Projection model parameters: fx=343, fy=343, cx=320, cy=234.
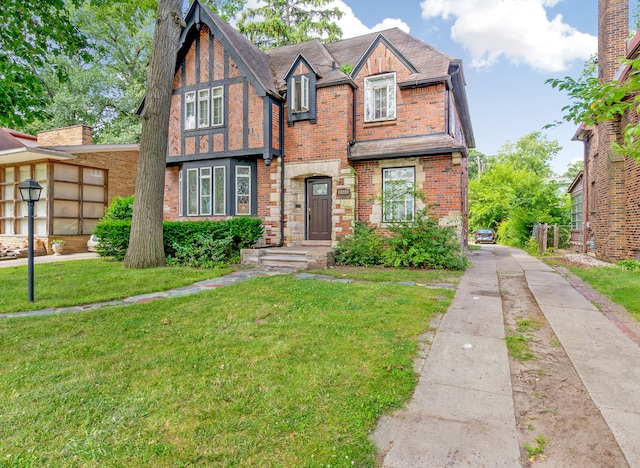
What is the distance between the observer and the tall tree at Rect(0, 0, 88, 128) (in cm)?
764

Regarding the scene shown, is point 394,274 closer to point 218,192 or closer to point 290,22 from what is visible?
point 218,192

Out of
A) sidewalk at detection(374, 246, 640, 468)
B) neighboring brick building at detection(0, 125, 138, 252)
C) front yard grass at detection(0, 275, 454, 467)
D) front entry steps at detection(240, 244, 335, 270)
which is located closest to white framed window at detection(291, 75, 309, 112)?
front entry steps at detection(240, 244, 335, 270)

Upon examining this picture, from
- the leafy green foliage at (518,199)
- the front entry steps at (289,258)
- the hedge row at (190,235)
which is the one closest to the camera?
the front entry steps at (289,258)

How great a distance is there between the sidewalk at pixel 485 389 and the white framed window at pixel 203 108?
11203 mm

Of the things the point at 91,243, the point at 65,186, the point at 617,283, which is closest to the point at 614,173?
the point at 617,283

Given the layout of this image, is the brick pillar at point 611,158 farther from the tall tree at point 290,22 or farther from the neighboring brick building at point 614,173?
the tall tree at point 290,22

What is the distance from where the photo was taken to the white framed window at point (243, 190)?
12.6 metres

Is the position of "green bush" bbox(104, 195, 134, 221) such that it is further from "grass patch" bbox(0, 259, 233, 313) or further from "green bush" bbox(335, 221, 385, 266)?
"green bush" bbox(335, 221, 385, 266)

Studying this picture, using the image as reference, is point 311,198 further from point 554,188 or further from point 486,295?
point 554,188

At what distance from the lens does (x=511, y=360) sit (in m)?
3.67

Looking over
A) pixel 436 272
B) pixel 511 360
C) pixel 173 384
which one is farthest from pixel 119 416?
pixel 436 272

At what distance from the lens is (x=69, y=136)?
17750 millimetres

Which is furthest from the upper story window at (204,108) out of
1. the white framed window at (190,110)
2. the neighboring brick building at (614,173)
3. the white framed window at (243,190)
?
the neighboring brick building at (614,173)

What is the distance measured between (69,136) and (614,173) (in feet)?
77.7
